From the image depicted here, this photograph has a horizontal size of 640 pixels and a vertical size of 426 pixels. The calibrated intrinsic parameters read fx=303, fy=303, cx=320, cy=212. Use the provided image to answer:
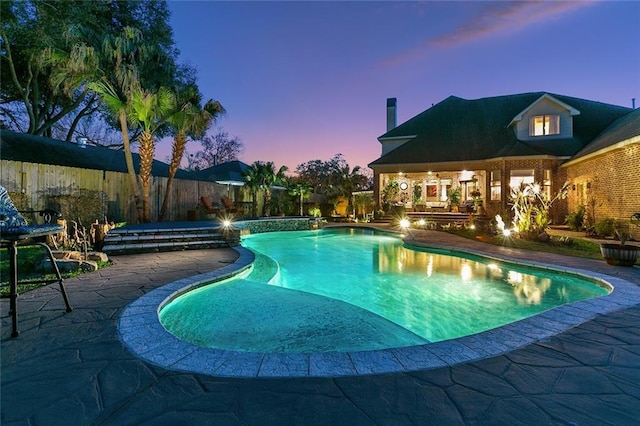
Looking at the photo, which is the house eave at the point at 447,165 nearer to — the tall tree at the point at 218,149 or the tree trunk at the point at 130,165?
the tree trunk at the point at 130,165

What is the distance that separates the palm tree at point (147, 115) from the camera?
1116 cm

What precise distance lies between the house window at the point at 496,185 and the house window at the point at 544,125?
3.08m

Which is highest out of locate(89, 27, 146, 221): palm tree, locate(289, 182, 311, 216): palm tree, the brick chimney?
the brick chimney

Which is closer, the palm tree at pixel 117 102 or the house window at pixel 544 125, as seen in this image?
the palm tree at pixel 117 102

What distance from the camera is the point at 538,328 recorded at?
3.00 m

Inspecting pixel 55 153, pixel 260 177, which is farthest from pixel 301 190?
pixel 55 153

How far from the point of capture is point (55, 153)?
45.1ft

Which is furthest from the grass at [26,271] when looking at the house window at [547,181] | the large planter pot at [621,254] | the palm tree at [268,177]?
the house window at [547,181]

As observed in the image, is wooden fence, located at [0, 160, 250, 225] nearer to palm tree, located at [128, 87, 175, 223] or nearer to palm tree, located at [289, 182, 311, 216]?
palm tree, located at [128, 87, 175, 223]

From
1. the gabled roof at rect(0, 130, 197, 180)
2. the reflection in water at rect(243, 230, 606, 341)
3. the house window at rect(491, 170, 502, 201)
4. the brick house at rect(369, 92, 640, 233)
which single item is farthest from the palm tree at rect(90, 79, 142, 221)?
the house window at rect(491, 170, 502, 201)

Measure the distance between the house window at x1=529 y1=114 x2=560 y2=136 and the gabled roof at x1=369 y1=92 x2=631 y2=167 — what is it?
42 cm

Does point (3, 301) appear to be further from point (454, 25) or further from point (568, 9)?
point (568, 9)

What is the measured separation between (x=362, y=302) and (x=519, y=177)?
49.4 feet

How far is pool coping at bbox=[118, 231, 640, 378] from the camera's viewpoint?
87.1 inches
